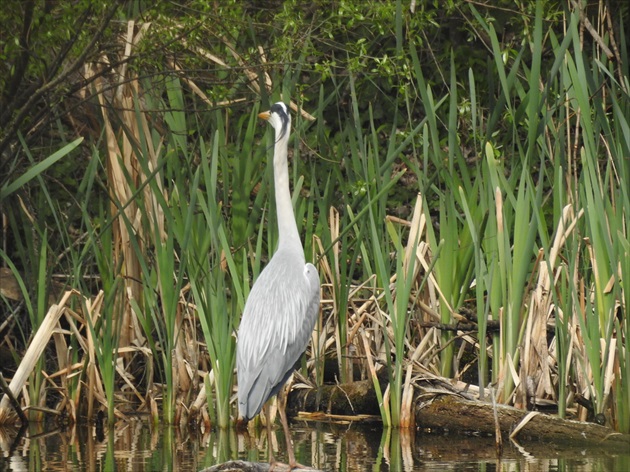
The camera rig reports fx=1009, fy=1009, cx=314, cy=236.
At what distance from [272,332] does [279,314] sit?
111mm

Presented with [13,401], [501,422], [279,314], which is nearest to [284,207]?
[279,314]

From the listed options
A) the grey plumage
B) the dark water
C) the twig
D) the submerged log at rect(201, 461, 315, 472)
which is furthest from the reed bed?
the submerged log at rect(201, 461, 315, 472)

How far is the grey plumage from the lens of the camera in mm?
4902

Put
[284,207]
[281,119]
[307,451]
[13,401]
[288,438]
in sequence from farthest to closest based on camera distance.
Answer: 1. [13,401]
2. [281,119]
3. [284,207]
4. [307,451]
5. [288,438]

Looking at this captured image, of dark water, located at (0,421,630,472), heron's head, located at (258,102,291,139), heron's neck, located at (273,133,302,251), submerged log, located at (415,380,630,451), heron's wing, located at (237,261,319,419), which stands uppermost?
heron's head, located at (258,102,291,139)

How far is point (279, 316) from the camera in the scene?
5129 millimetres

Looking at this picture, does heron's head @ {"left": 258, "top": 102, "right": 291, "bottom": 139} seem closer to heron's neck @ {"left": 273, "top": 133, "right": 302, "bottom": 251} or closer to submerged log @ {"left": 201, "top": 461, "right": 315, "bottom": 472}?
heron's neck @ {"left": 273, "top": 133, "right": 302, "bottom": 251}

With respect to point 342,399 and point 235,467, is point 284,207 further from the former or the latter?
point 235,467

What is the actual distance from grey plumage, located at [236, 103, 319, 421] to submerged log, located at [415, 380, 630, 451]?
88 centimetres

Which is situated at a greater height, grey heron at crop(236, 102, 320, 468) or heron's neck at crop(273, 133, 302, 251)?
heron's neck at crop(273, 133, 302, 251)

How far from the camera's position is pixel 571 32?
5047mm

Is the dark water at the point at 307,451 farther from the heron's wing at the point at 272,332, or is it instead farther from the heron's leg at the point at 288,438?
the heron's wing at the point at 272,332

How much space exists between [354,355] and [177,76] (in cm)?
208

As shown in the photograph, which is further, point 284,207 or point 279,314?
point 284,207
